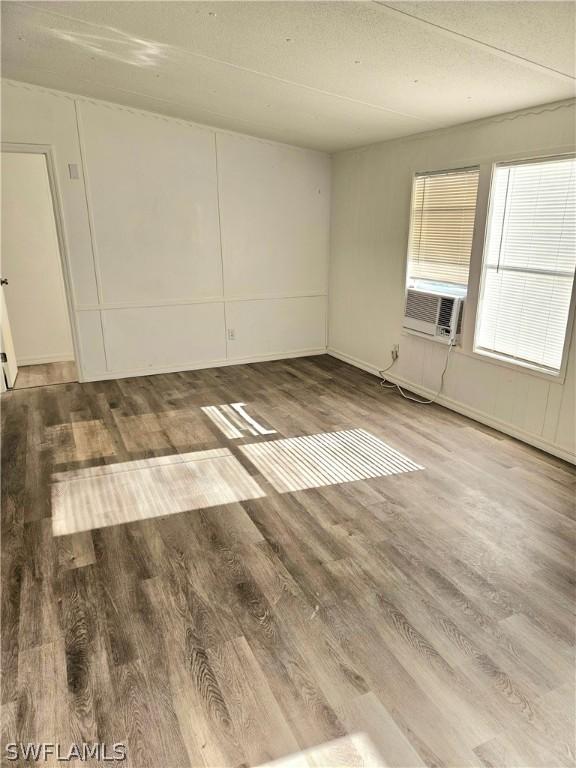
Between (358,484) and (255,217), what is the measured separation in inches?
137

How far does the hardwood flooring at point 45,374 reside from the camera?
4748mm

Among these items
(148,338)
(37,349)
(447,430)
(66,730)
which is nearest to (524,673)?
(66,730)

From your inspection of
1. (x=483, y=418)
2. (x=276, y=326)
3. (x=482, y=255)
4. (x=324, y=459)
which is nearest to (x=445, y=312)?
(x=482, y=255)

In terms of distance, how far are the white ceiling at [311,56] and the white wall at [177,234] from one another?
0.42 meters

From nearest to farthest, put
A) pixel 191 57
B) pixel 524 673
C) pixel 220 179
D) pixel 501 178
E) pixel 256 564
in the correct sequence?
pixel 524 673 → pixel 256 564 → pixel 191 57 → pixel 501 178 → pixel 220 179

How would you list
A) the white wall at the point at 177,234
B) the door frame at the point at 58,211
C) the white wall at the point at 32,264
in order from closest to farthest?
the door frame at the point at 58,211 → the white wall at the point at 177,234 → the white wall at the point at 32,264

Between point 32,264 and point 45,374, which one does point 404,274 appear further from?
point 32,264

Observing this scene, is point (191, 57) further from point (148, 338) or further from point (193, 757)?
point (193, 757)

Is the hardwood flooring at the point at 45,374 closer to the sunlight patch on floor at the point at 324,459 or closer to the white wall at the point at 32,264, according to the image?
the white wall at the point at 32,264

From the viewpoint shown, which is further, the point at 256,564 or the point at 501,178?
the point at 501,178

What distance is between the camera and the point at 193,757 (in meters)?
1.40

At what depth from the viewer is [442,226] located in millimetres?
3992

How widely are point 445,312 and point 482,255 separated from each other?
566mm

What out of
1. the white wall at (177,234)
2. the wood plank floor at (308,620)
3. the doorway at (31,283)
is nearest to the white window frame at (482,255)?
the wood plank floor at (308,620)
